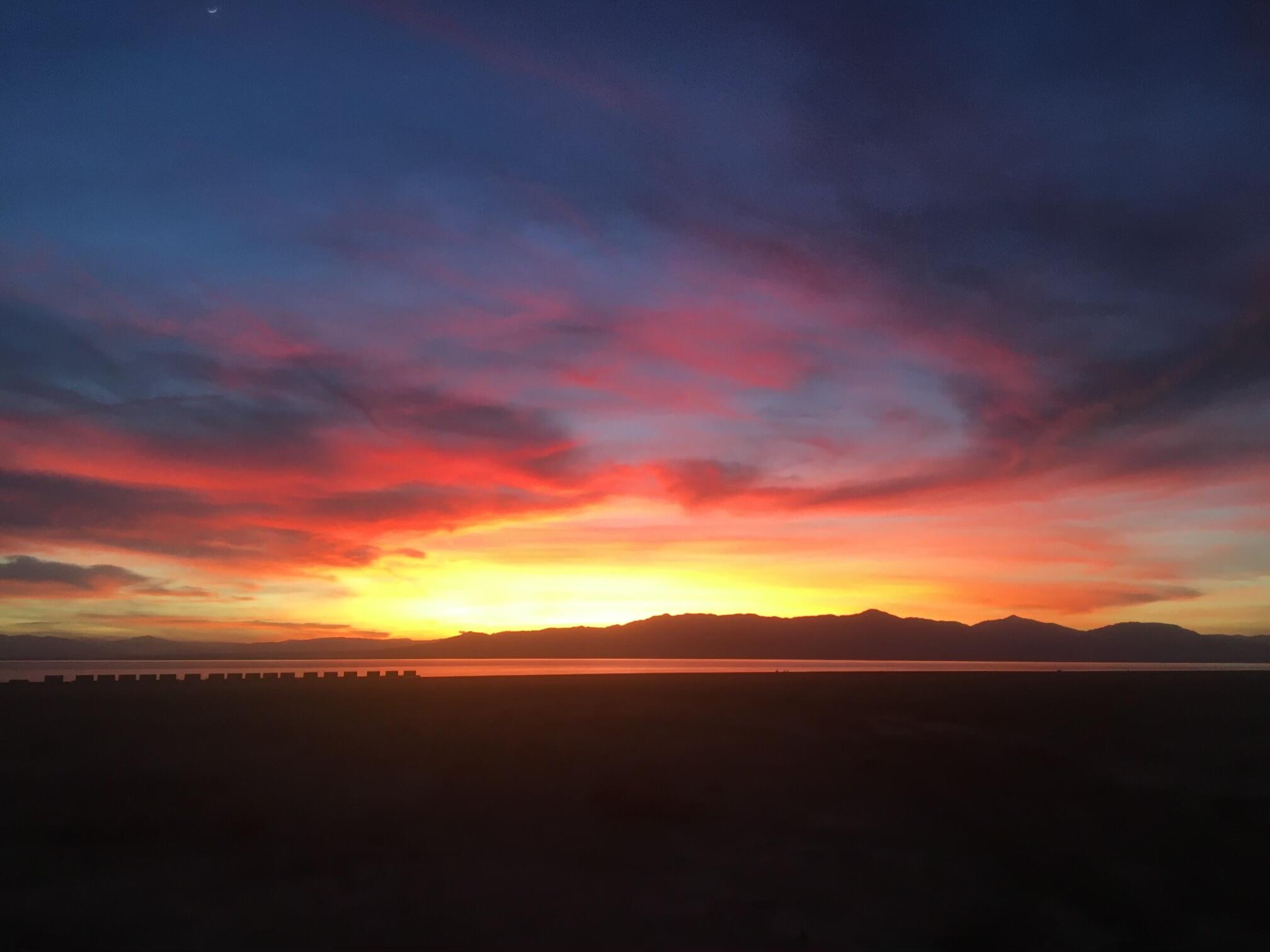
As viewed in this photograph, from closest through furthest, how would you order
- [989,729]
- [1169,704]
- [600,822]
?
[600,822]
[989,729]
[1169,704]

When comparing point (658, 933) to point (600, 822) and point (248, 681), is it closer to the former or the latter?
point (600, 822)

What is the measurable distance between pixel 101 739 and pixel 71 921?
2007 cm

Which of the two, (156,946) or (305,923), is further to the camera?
(305,923)

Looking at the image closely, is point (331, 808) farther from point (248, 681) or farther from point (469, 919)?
point (248, 681)

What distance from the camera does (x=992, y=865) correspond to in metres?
18.2

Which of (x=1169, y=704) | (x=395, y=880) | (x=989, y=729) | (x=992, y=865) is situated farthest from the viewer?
(x=1169, y=704)

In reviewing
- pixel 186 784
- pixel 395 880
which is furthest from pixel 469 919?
pixel 186 784

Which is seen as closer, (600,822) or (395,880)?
(395,880)

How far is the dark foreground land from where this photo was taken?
14594mm

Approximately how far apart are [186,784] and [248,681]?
3923cm

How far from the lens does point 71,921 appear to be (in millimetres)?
13953

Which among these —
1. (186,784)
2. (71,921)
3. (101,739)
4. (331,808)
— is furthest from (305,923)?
(101,739)

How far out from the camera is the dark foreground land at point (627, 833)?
1459 cm

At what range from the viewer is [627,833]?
778 inches
